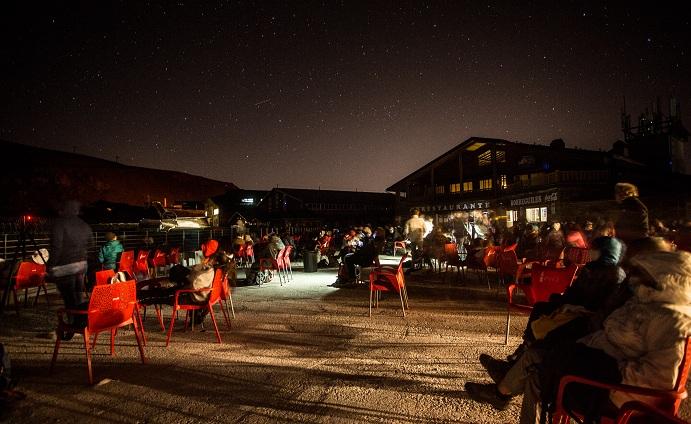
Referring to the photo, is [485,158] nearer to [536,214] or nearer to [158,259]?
[536,214]

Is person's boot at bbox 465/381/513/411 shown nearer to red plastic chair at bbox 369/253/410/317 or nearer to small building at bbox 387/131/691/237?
red plastic chair at bbox 369/253/410/317

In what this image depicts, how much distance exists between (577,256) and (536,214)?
1630 cm

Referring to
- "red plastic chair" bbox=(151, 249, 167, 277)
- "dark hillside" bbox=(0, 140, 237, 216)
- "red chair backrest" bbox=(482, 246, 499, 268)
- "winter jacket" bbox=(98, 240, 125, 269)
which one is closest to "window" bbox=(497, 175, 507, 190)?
"red chair backrest" bbox=(482, 246, 499, 268)

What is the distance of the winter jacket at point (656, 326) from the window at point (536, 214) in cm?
2077

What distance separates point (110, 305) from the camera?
396 cm

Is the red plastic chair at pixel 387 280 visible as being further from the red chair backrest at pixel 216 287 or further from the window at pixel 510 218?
the window at pixel 510 218

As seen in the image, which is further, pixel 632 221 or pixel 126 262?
pixel 126 262

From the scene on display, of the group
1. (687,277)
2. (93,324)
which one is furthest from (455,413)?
(93,324)

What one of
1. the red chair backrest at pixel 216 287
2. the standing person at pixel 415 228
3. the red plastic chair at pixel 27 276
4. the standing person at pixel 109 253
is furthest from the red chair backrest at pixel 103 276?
the standing person at pixel 415 228

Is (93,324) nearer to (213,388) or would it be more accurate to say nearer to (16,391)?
(16,391)

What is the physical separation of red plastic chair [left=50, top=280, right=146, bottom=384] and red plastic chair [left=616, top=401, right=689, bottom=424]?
13.7 ft

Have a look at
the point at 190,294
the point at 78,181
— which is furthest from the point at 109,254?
the point at 78,181

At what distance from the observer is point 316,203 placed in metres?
47.5

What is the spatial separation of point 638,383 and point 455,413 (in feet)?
4.64
